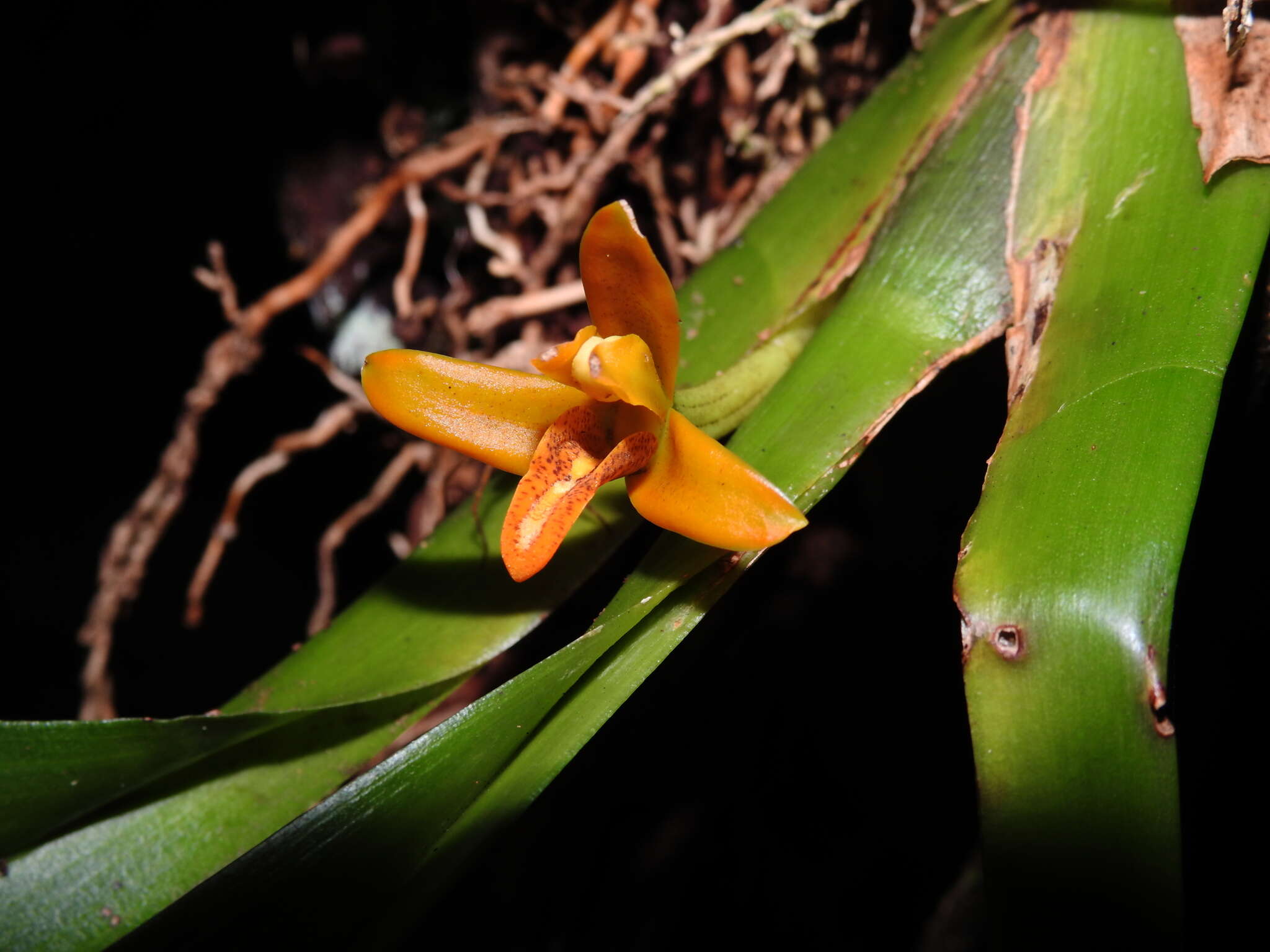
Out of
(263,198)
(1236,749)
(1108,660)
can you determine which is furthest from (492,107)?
(1236,749)

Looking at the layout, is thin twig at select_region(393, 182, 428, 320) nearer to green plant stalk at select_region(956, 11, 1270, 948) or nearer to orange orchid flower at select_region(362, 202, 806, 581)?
orange orchid flower at select_region(362, 202, 806, 581)

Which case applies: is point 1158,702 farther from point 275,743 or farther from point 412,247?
point 412,247

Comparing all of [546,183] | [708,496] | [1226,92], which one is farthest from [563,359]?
[546,183]

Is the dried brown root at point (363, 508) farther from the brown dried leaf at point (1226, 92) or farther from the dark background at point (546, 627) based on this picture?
the brown dried leaf at point (1226, 92)

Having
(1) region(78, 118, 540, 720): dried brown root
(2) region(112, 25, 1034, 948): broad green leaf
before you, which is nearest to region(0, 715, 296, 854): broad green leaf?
(2) region(112, 25, 1034, 948): broad green leaf

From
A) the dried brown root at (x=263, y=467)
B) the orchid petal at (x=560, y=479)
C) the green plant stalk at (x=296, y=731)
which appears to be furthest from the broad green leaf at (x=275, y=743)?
the dried brown root at (x=263, y=467)

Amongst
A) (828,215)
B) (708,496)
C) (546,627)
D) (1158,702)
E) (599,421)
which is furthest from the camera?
(546,627)
